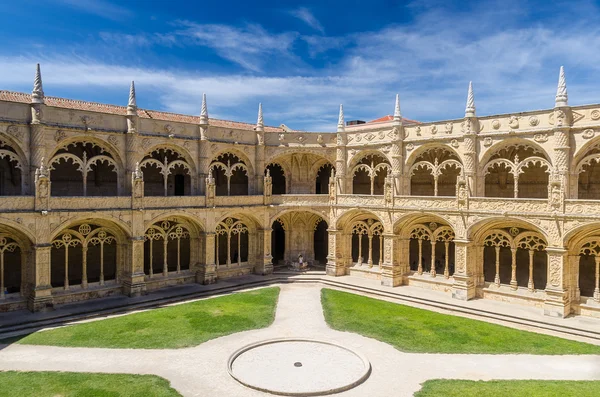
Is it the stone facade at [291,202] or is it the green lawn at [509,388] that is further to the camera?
the stone facade at [291,202]

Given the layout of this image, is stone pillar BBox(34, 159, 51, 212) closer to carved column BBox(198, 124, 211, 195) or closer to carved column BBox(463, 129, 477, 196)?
carved column BBox(198, 124, 211, 195)

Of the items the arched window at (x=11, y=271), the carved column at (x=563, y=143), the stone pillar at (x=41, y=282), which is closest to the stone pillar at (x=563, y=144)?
the carved column at (x=563, y=143)

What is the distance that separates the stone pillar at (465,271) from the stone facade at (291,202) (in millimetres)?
80

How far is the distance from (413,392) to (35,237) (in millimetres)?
19520

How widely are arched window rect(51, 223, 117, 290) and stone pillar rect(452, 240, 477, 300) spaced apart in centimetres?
2115

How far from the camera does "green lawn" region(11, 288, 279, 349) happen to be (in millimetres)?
18625

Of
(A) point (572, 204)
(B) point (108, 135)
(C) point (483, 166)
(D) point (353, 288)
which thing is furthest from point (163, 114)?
(A) point (572, 204)

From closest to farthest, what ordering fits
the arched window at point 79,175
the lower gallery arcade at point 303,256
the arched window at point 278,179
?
1. the lower gallery arcade at point 303,256
2. the arched window at point 79,175
3. the arched window at point 278,179

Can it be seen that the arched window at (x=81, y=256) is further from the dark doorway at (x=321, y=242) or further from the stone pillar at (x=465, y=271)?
the stone pillar at (x=465, y=271)

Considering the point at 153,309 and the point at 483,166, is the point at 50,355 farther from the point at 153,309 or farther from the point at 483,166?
the point at 483,166

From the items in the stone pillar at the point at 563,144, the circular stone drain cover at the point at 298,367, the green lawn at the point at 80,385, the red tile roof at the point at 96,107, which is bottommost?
the green lawn at the point at 80,385

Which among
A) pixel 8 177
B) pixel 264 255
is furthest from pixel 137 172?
pixel 264 255

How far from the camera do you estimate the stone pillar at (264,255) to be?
3212cm

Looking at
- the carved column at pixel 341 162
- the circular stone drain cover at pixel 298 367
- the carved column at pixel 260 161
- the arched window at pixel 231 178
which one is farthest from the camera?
the arched window at pixel 231 178
